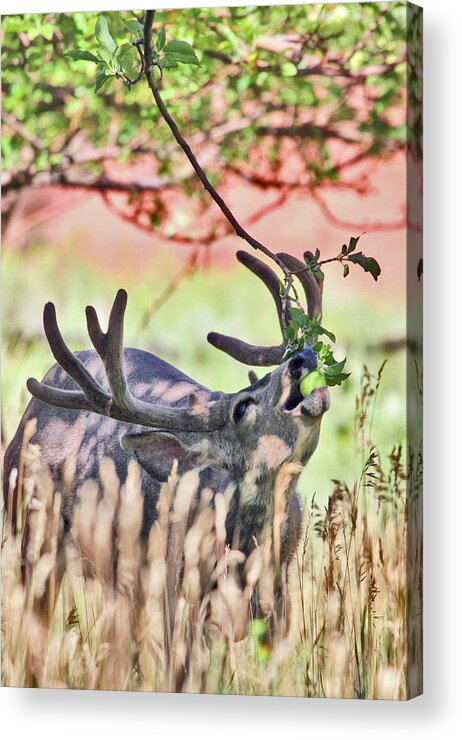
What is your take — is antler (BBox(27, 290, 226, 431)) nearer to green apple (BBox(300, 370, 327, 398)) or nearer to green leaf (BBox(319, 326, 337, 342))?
green apple (BBox(300, 370, 327, 398))

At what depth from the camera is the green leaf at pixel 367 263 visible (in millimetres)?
4328

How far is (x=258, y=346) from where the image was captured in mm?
4430

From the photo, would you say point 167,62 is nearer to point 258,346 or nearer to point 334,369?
point 258,346

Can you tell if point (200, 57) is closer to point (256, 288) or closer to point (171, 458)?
point (256, 288)

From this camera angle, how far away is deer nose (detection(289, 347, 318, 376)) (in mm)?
4371

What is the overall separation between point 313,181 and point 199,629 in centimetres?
132

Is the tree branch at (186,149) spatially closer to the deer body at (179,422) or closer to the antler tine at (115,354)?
the deer body at (179,422)

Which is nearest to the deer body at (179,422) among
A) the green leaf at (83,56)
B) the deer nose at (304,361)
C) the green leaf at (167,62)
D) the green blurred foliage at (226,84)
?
the deer nose at (304,361)

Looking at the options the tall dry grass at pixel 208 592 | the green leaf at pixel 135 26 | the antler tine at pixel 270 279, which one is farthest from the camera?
the green leaf at pixel 135 26

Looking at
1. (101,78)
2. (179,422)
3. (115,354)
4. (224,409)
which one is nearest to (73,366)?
(115,354)

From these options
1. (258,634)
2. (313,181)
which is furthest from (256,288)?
(258,634)

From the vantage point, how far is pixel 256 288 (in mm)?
4445

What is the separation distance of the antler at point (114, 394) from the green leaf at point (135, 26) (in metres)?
0.76

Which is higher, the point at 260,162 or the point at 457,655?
the point at 260,162
